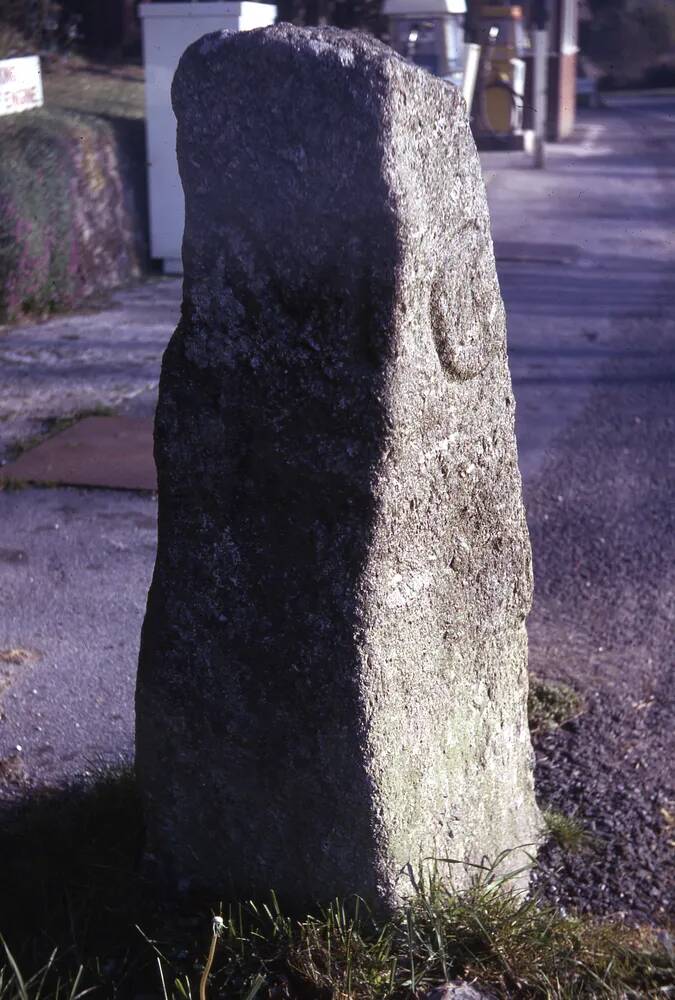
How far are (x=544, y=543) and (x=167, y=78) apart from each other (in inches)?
221

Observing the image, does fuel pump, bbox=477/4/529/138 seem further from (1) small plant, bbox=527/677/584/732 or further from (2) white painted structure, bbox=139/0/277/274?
(1) small plant, bbox=527/677/584/732

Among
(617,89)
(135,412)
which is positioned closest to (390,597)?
(135,412)

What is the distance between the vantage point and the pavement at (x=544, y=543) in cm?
312

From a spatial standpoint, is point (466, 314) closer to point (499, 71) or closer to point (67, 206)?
point (67, 206)

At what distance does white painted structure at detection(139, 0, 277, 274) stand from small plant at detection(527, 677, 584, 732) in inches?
242

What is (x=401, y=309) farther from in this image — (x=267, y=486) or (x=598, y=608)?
(x=598, y=608)

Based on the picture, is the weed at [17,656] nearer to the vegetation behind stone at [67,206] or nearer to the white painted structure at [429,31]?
the vegetation behind stone at [67,206]

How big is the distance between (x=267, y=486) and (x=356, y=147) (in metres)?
0.58

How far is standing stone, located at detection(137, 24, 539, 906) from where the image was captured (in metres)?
1.94

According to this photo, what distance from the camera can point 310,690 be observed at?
83.4 inches

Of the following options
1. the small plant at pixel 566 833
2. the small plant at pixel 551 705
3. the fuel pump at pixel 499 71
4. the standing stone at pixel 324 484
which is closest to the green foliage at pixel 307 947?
the standing stone at pixel 324 484

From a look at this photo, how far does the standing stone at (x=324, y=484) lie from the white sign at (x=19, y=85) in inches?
254

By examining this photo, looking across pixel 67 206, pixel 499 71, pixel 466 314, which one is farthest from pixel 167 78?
pixel 499 71

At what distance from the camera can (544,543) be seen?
15.3 ft
